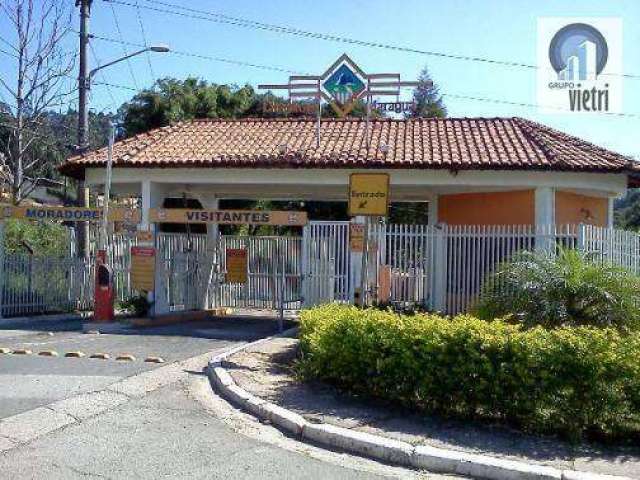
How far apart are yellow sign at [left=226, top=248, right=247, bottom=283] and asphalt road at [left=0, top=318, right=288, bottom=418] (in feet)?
3.25

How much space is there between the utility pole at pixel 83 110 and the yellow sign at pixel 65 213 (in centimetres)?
275

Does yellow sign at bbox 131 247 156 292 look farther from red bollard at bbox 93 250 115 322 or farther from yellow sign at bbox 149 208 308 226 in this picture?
red bollard at bbox 93 250 115 322

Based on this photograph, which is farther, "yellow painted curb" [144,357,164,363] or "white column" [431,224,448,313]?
"white column" [431,224,448,313]

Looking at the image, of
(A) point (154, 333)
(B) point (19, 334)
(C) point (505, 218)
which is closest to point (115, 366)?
(A) point (154, 333)

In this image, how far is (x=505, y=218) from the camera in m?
16.7

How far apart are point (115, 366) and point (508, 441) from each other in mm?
5691

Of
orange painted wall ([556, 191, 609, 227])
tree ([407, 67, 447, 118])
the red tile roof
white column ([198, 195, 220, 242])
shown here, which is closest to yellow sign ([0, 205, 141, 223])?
the red tile roof

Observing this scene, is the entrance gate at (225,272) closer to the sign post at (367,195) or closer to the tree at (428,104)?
the sign post at (367,195)

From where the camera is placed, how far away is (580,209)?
673 inches

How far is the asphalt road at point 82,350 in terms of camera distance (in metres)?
8.65

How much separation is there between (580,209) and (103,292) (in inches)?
414

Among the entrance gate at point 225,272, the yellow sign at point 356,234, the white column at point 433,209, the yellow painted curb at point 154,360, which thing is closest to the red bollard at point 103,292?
the entrance gate at point 225,272

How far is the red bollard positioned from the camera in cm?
1518

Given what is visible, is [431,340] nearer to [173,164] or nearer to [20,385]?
[20,385]
